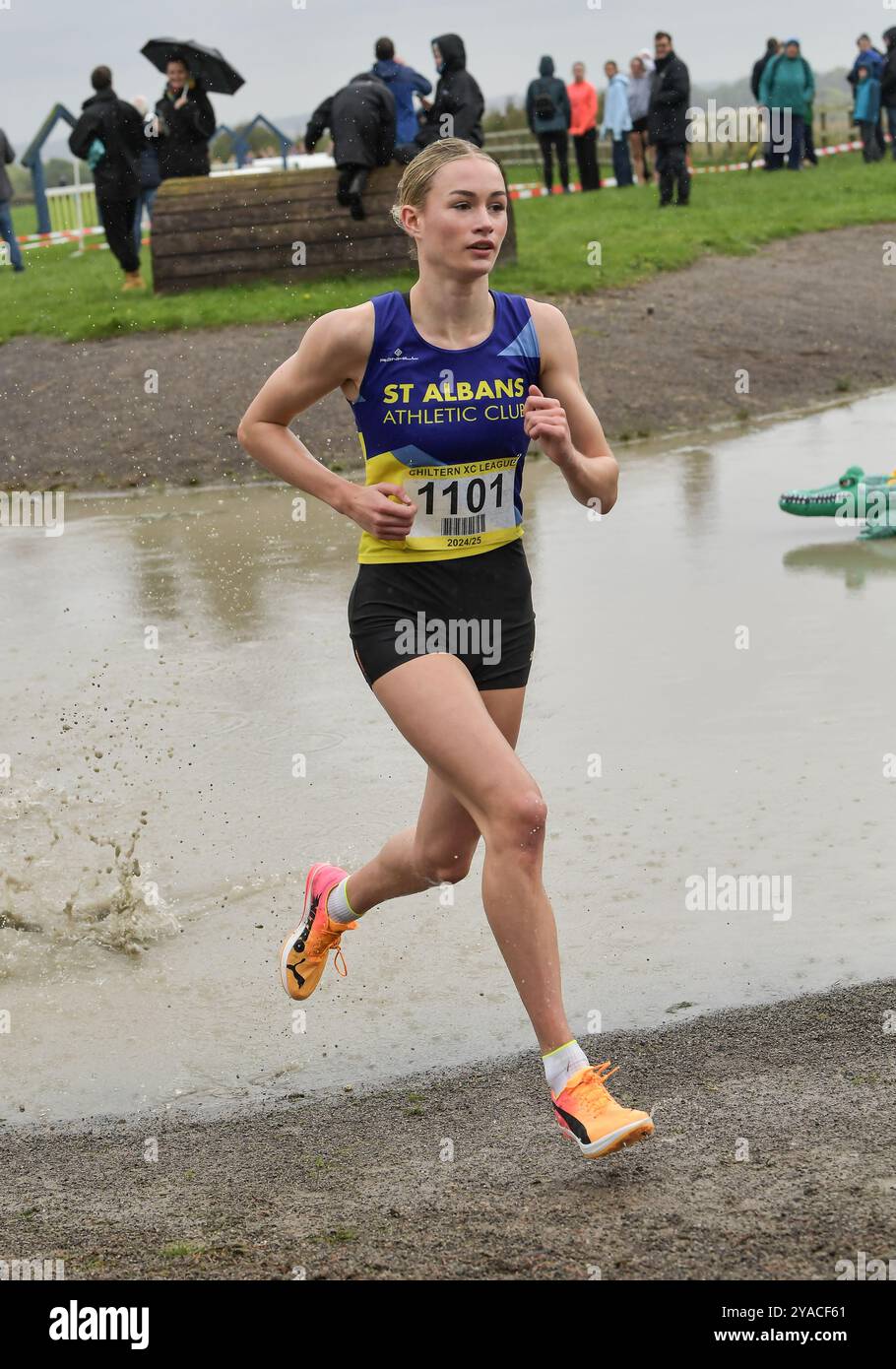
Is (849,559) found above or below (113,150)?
below

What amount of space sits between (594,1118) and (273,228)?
15.0 m

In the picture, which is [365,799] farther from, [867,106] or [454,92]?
[867,106]

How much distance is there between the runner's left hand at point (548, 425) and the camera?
159 inches

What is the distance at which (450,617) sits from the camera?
4301 mm

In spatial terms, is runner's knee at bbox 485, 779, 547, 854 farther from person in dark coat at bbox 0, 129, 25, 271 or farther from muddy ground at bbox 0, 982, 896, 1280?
person in dark coat at bbox 0, 129, 25, 271

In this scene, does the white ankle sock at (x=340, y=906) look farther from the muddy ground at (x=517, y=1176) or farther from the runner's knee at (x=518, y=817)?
the runner's knee at (x=518, y=817)

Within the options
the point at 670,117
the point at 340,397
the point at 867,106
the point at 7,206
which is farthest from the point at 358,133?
the point at 867,106

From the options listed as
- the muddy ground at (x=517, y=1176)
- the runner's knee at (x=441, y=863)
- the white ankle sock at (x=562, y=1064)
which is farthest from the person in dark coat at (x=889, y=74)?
the white ankle sock at (x=562, y=1064)

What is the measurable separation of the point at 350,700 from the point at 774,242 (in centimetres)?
1566

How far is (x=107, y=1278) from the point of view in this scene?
3.53m

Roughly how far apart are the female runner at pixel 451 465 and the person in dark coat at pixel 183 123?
15.0 m

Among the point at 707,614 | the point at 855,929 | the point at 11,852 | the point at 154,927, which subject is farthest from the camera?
the point at 707,614
